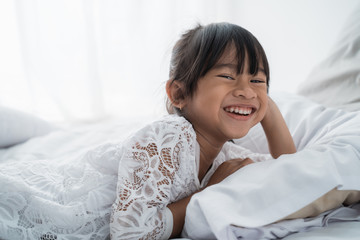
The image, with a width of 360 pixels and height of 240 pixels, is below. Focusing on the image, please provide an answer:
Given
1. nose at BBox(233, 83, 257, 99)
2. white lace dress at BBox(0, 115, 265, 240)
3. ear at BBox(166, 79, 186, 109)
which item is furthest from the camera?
ear at BBox(166, 79, 186, 109)

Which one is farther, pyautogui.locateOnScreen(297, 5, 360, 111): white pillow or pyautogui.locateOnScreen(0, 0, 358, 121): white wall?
pyautogui.locateOnScreen(0, 0, 358, 121): white wall

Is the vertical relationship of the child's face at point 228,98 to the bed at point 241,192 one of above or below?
above

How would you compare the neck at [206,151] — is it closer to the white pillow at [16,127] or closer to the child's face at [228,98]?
the child's face at [228,98]

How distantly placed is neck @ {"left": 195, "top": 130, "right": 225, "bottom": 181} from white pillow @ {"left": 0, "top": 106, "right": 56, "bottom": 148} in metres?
0.81

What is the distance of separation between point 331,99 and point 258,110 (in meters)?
0.52

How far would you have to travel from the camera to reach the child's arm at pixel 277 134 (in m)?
1.00

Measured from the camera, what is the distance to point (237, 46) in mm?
845

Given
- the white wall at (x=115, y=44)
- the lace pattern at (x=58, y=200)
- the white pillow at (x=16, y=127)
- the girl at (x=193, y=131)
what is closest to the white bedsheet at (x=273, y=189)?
the girl at (x=193, y=131)

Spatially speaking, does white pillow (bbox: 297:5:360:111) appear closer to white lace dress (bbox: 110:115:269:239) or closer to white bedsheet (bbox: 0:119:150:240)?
white lace dress (bbox: 110:115:269:239)

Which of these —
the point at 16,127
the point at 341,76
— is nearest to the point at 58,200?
the point at 16,127

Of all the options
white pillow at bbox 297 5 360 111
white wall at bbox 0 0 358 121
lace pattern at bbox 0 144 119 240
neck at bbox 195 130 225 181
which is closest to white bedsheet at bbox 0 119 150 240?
lace pattern at bbox 0 144 119 240

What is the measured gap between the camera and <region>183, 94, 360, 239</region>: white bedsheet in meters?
0.58

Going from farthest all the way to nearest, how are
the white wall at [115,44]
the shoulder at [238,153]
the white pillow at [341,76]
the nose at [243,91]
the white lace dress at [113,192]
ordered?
the white wall at [115,44]
the white pillow at [341,76]
the shoulder at [238,153]
the nose at [243,91]
the white lace dress at [113,192]

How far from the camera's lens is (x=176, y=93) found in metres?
0.95
